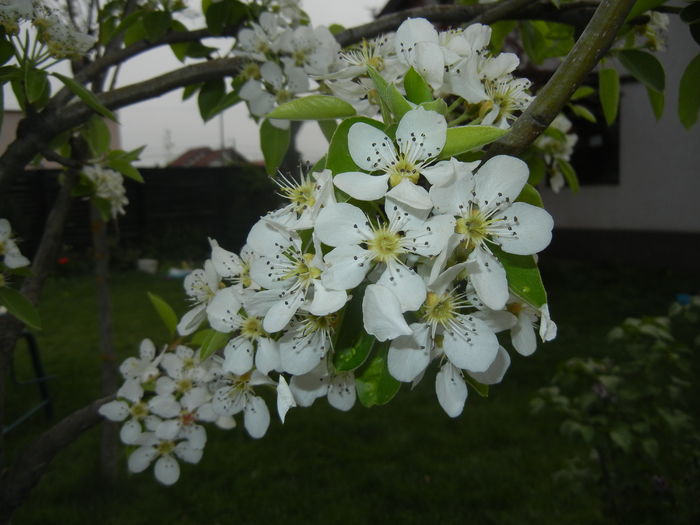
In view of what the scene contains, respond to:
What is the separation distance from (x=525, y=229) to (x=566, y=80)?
174 millimetres

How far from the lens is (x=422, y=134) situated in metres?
0.68

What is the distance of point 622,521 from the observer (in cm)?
214

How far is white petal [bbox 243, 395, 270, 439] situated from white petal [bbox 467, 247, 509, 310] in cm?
53

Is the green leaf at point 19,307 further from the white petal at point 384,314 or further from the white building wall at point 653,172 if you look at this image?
the white building wall at point 653,172

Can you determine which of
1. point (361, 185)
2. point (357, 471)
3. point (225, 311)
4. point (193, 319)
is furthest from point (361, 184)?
point (357, 471)

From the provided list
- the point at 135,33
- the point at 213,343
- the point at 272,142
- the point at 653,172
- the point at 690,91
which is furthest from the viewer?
the point at 653,172

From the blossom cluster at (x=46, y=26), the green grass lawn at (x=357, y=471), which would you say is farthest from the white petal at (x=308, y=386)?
the green grass lawn at (x=357, y=471)

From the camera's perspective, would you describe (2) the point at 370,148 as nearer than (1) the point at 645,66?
Yes

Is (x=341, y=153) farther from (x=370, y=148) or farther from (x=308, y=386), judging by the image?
(x=308, y=386)

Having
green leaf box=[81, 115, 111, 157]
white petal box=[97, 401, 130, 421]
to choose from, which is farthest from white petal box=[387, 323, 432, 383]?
green leaf box=[81, 115, 111, 157]

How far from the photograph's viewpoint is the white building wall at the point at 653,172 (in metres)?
6.78

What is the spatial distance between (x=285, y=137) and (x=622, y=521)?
5.56ft

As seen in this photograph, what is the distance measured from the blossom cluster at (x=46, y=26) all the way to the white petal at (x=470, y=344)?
901 millimetres

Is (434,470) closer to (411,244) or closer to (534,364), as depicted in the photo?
(534,364)
